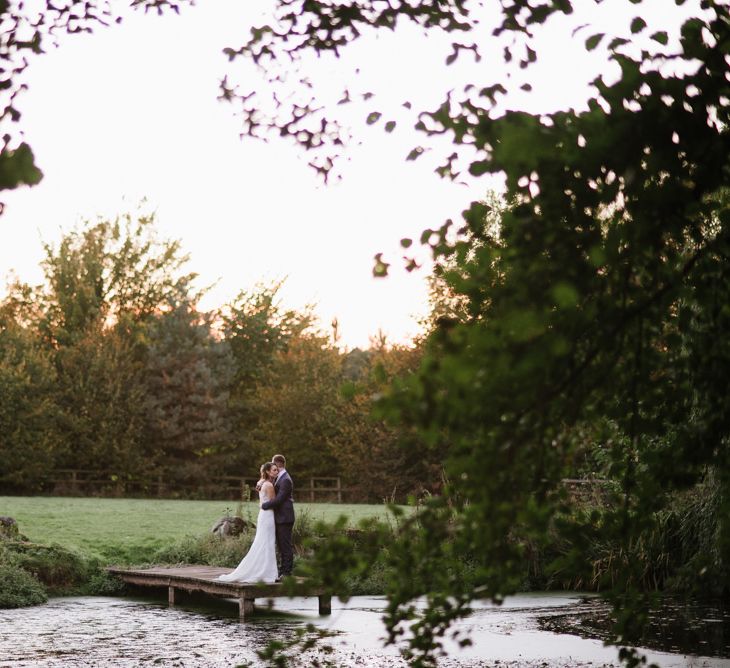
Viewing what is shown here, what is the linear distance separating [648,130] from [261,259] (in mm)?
59306

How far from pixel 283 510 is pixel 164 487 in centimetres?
3711

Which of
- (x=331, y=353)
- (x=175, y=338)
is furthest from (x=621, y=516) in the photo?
(x=331, y=353)

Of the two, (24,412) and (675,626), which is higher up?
(24,412)

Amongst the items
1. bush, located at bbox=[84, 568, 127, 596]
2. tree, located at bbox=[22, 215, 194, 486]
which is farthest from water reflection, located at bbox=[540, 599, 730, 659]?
tree, located at bbox=[22, 215, 194, 486]

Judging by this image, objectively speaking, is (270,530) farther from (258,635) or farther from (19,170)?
(19,170)

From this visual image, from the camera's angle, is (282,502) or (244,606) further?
(282,502)

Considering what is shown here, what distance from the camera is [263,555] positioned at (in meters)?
14.6

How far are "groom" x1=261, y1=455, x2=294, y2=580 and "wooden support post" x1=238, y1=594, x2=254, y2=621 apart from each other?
49.9 inches

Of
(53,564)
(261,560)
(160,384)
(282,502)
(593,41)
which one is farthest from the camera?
(160,384)

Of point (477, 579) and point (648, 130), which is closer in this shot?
point (648, 130)

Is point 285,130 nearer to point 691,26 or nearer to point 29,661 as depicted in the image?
point 691,26

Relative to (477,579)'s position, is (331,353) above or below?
above

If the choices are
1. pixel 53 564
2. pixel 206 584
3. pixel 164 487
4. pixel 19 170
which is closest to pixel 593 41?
pixel 19 170

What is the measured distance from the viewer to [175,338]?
174 ft
